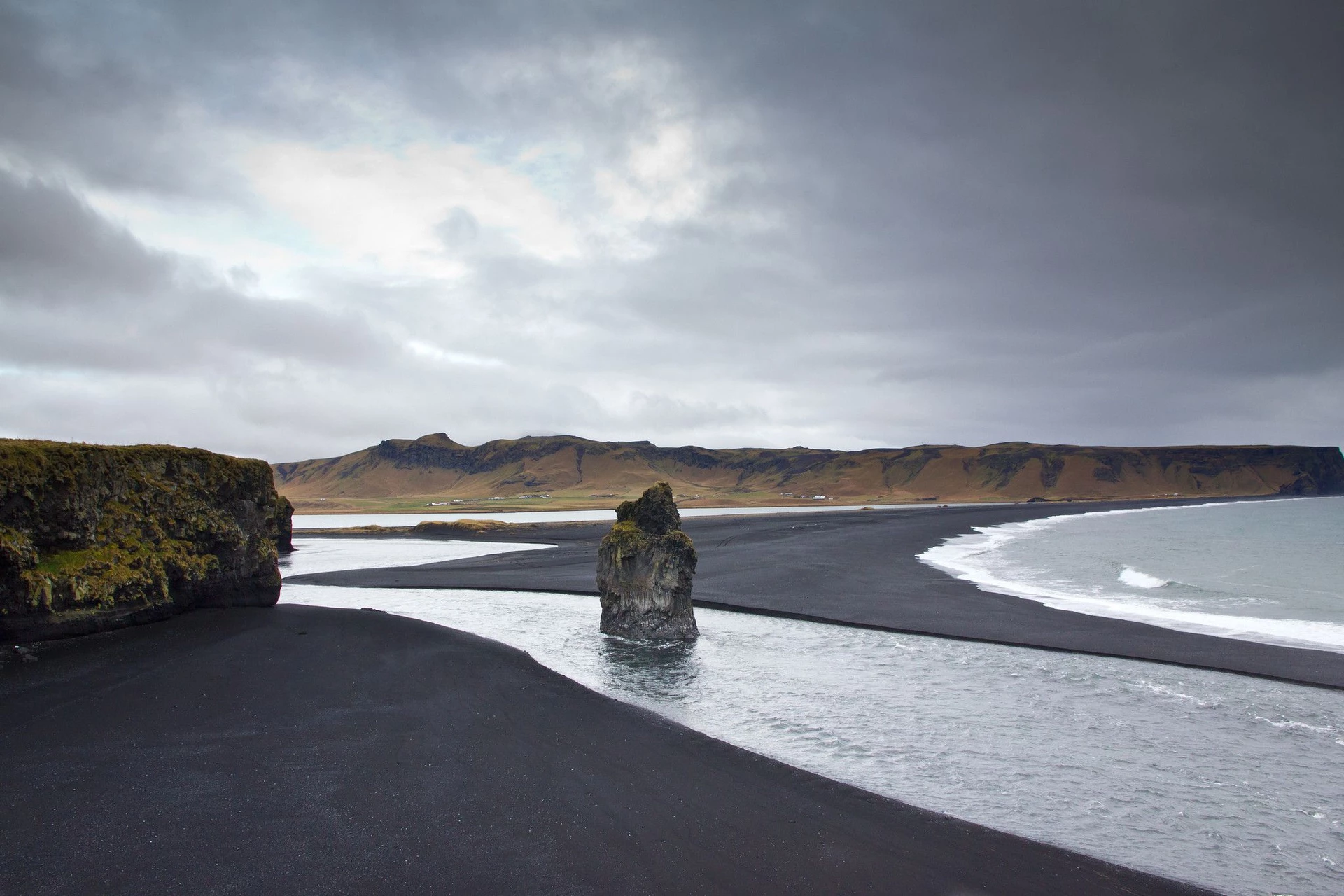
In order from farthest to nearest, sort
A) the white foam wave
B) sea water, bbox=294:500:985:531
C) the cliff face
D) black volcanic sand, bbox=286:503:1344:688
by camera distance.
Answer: sea water, bbox=294:500:985:531 → the white foam wave → black volcanic sand, bbox=286:503:1344:688 → the cliff face

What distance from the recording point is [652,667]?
16766 mm

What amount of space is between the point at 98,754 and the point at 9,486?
9.63 metres

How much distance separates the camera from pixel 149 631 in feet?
57.1

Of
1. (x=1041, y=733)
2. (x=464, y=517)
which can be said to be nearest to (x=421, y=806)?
(x=1041, y=733)

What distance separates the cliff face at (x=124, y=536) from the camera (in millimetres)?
15172

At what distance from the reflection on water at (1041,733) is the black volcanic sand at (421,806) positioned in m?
0.94

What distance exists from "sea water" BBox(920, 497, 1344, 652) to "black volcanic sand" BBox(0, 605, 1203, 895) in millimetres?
19521

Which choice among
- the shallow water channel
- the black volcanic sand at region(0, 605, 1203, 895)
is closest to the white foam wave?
the shallow water channel

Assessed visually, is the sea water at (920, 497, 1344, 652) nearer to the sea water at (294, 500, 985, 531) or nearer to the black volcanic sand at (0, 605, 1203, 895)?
the black volcanic sand at (0, 605, 1203, 895)

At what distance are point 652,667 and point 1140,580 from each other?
3001 centimetres

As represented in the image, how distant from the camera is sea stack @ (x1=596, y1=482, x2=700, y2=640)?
20.1 metres

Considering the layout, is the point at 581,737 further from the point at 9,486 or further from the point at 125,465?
the point at 125,465

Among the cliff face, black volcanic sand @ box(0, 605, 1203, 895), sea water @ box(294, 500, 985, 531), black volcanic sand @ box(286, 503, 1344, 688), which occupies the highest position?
the cliff face

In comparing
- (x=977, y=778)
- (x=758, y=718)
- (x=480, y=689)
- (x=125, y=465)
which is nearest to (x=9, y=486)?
(x=125, y=465)
